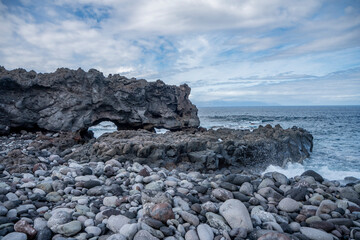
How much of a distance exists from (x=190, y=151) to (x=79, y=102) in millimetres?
10981

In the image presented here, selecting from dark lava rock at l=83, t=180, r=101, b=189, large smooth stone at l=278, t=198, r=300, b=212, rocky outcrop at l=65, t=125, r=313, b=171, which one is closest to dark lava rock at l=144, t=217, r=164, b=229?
dark lava rock at l=83, t=180, r=101, b=189

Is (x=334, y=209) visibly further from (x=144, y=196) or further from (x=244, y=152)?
(x=244, y=152)

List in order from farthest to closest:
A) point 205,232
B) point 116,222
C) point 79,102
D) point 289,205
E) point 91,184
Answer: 1. point 79,102
2. point 91,184
3. point 289,205
4. point 116,222
5. point 205,232

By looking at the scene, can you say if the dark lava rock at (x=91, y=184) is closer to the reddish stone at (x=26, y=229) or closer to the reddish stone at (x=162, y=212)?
the reddish stone at (x=26, y=229)

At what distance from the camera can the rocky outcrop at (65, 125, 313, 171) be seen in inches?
356

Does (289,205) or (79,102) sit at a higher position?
(79,102)

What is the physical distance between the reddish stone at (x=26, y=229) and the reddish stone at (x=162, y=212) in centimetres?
170

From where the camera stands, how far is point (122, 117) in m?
20.5

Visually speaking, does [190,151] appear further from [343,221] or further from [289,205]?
[343,221]

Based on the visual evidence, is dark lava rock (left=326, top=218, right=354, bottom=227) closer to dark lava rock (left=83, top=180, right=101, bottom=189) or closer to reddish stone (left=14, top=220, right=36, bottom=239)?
dark lava rock (left=83, top=180, right=101, bottom=189)

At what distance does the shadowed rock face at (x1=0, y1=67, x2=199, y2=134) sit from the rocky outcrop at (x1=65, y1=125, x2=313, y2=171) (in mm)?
6784

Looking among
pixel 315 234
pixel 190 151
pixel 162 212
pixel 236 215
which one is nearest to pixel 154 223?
pixel 162 212

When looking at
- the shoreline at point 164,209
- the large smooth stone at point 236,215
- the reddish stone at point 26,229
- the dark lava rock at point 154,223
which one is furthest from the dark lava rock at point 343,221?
the reddish stone at point 26,229

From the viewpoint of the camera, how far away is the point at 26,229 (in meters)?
3.35
